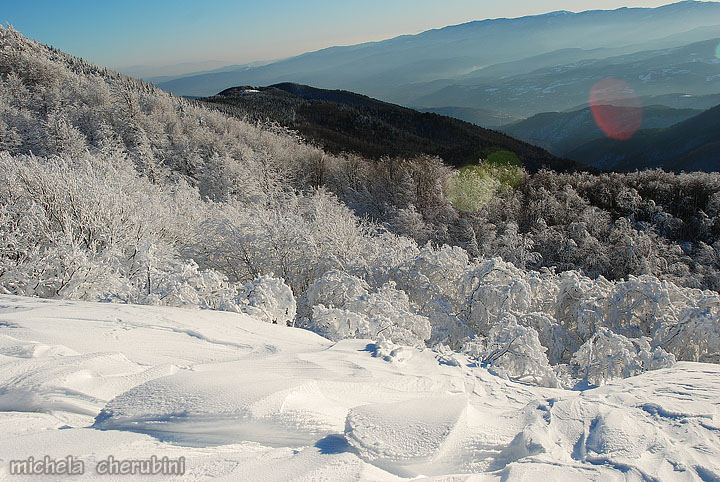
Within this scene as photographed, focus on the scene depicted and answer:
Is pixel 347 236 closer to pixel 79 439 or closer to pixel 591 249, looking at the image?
pixel 79 439

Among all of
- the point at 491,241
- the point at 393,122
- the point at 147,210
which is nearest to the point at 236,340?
the point at 147,210

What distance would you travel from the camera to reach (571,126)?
17650cm

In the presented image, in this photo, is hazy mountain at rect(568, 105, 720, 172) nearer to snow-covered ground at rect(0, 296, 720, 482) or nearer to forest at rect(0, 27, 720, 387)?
forest at rect(0, 27, 720, 387)

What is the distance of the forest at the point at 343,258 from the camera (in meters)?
7.71

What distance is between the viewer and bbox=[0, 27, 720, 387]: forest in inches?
304

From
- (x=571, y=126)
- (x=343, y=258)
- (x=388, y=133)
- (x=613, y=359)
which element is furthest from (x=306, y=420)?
(x=571, y=126)

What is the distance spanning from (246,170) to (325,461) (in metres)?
30.6

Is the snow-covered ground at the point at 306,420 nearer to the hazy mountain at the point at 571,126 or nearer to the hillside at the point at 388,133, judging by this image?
the hillside at the point at 388,133

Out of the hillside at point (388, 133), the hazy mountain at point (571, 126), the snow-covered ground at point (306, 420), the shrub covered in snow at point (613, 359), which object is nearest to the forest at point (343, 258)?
the shrub covered in snow at point (613, 359)

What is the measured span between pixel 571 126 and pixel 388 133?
5705 inches

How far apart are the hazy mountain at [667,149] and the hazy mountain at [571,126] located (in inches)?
790

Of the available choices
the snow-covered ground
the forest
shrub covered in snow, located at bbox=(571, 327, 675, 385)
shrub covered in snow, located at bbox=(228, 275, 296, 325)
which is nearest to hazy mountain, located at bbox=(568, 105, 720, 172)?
the forest

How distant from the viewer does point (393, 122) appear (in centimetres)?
8025

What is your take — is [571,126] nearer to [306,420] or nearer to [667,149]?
[667,149]
